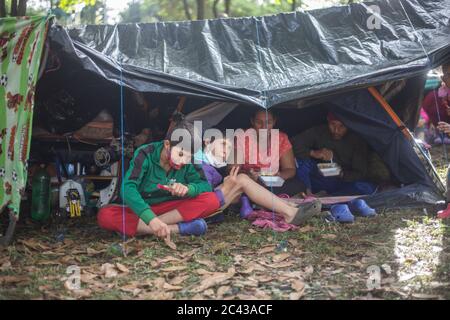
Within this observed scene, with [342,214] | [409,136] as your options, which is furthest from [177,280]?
[409,136]

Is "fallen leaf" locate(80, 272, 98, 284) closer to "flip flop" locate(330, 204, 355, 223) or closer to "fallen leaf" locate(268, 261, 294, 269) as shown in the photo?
"fallen leaf" locate(268, 261, 294, 269)

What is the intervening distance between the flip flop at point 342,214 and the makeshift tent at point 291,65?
40 centimetres

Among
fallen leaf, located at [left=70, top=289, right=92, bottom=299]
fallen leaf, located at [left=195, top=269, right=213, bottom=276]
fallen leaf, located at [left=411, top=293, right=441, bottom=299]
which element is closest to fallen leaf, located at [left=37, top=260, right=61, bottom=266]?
fallen leaf, located at [left=70, top=289, right=92, bottom=299]

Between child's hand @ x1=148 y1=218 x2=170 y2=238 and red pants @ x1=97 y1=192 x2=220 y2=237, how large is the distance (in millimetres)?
259

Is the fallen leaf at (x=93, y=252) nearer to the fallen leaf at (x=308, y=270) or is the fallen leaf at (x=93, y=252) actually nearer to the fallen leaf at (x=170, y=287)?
the fallen leaf at (x=170, y=287)

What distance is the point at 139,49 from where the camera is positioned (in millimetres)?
5109

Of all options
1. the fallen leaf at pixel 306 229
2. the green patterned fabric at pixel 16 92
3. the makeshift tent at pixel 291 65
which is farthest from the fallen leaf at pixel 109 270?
the fallen leaf at pixel 306 229

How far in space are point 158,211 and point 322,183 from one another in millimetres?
1705

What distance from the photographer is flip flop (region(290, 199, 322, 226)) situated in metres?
4.49

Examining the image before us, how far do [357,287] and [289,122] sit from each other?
285 cm

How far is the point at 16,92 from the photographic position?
4.12 meters

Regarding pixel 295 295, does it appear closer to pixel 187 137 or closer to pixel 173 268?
pixel 173 268
